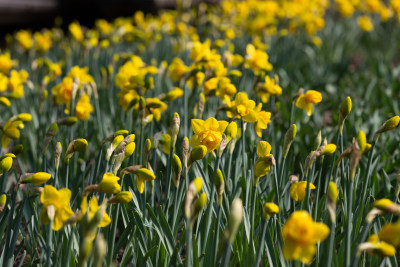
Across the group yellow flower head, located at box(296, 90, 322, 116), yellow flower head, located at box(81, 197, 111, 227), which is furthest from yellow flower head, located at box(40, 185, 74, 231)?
yellow flower head, located at box(296, 90, 322, 116)

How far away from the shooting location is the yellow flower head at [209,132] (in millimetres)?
1491

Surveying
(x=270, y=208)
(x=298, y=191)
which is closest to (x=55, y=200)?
(x=270, y=208)

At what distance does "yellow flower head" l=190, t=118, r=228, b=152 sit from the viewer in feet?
4.89

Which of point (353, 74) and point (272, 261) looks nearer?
point (272, 261)

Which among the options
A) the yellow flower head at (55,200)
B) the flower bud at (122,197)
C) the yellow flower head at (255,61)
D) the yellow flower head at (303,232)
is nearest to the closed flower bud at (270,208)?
the yellow flower head at (303,232)

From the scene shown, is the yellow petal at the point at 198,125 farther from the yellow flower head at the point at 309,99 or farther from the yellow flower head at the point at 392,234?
the yellow flower head at the point at 392,234

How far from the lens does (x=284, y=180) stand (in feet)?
6.00

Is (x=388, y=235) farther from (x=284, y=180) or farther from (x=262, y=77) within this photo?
(x=262, y=77)

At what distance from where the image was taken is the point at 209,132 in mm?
1498

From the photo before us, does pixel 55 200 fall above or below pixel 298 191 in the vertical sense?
above

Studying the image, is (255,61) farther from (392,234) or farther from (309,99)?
(392,234)

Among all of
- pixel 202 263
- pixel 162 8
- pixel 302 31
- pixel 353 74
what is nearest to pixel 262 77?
pixel 202 263

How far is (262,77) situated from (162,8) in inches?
207

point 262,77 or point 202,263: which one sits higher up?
point 262,77
